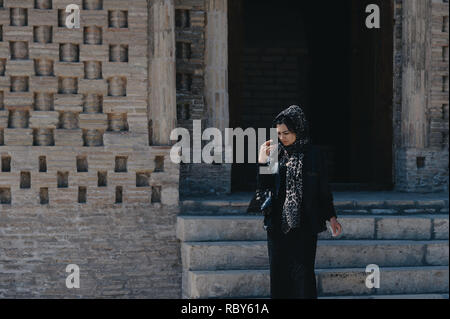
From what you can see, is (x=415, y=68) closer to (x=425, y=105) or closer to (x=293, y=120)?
(x=425, y=105)

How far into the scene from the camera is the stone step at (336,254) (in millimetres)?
5781

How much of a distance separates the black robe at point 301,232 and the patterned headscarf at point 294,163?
4cm

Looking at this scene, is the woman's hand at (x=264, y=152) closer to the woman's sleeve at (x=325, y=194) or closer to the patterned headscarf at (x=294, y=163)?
the patterned headscarf at (x=294, y=163)

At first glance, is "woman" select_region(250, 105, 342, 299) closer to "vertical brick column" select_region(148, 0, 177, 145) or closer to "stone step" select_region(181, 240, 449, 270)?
"stone step" select_region(181, 240, 449, 270)

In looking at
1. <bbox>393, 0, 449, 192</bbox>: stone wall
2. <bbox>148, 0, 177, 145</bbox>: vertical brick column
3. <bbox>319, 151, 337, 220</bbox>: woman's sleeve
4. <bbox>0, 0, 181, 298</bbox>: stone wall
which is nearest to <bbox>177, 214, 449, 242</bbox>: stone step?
<bbox>0, 0, 181, 298</bbox>: stone wall

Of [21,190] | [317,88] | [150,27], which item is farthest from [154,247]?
[317,88]

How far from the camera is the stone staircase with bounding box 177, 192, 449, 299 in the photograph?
560 cm

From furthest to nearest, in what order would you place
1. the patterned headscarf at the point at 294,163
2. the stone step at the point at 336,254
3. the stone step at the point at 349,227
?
the stone step at the point at 349,227
the stone step at the point at 336,254
the patterned headscarf at the point at 294,163

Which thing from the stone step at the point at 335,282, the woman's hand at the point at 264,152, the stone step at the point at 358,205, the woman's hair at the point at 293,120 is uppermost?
the woman's hair at the point at 293,120

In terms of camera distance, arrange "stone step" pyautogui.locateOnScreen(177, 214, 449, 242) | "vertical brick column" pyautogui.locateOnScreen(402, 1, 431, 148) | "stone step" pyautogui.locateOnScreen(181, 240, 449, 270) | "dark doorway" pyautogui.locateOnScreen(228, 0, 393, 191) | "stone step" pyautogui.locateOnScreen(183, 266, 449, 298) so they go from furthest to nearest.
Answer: "dark doorway" pyautogui.locateOnScreen(228, 0, 393, 191) < "vertical brick column" pyautogui.locateOnScreen(402, 1, 431, 148) < "stone step" pyautogui.locateOnScreen(177, 214, 449, 242) < "stone step" pyautogui.locateOnScreen(181, 240, 449, 270) < "stone step" pyautogui.locateOnScreen(183, 266, 449, 298)

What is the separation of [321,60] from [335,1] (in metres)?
1.08

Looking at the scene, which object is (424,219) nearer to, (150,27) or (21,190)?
(150,27)

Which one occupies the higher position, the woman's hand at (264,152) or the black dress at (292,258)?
the woman's hand at (264,152)

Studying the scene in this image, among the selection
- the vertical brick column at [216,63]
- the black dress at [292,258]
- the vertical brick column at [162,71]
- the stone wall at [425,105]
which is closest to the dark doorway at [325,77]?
the stone wall at [425,105]
